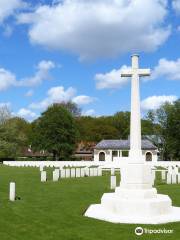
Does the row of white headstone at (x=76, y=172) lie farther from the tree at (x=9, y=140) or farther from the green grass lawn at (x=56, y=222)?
the tree at (x=9, y=140)

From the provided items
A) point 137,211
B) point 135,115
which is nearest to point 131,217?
point 137,211

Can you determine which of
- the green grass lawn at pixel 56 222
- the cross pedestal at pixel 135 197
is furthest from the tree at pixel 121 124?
the cross pedestal at pixel 135 197

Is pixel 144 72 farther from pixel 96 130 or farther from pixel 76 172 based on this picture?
pixel 96 130

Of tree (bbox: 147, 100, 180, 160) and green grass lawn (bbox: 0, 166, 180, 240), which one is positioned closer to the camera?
green grass lawn (bbox: 0, 166, 180, 240)

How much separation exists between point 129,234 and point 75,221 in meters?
2.25

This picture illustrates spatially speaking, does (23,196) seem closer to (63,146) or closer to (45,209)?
(45,209)

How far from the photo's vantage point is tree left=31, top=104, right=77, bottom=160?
7181 cm

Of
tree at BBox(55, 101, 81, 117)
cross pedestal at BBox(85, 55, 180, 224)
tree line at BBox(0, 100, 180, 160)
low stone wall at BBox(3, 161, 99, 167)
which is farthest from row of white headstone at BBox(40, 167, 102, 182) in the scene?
tree at BBox(55, 101, 81, 117)

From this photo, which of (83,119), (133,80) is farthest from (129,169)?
(83,119)

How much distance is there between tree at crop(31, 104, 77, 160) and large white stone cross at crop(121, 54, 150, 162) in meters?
57.7

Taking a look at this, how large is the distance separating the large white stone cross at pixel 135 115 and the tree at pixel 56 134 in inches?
2273

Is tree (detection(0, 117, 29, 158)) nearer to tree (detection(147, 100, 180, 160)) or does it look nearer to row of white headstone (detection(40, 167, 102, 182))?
tree (detection(147, 100, 180, 160))

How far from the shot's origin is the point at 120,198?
1305 centimetres

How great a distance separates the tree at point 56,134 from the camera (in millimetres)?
71812
